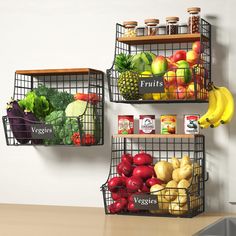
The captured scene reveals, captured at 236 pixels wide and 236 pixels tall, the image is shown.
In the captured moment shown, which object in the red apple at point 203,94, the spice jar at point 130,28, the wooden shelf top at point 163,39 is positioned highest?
the spice jar at point 130,28

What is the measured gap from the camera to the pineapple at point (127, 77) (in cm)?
289

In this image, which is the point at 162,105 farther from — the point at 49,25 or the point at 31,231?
the point at 31,231

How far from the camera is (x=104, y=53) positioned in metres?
3.23

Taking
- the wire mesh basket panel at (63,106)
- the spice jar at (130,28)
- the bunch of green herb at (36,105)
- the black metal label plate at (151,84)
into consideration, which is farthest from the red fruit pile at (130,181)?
the spice jar at (130,28)

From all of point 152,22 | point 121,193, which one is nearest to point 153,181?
point 121,193

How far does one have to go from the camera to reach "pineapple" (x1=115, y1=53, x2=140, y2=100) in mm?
2891

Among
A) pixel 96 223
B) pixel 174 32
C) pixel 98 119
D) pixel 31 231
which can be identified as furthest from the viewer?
pixel 98 119

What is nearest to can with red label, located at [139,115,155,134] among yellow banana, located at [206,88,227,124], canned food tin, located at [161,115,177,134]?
canned food tin, located at [161,115,177,134]

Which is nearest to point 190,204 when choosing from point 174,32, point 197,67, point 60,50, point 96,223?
point 96,223

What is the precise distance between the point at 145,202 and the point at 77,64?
0.86 metres

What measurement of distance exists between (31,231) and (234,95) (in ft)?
3.76

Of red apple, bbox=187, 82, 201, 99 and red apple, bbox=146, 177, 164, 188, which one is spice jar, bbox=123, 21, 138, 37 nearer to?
red apple, bbox=187, 82, 201, 99

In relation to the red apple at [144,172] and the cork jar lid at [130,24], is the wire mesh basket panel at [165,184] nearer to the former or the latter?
the red apple at [144,172]

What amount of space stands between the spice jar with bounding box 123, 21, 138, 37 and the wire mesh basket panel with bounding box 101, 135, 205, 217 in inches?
19.1
